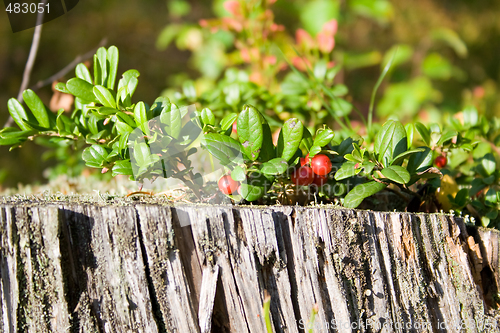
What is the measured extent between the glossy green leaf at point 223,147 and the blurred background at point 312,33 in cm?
201

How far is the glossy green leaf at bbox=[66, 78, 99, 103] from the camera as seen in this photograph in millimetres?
913

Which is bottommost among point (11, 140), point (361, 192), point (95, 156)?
point (361, 192)

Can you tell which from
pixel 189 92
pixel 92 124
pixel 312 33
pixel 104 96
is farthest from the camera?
pixel 312 33

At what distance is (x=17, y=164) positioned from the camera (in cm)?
332

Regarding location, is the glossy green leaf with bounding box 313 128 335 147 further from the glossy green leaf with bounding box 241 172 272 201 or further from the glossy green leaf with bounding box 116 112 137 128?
the glossy green leaf with bounding box 116 112 137 128

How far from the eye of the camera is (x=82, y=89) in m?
0.93

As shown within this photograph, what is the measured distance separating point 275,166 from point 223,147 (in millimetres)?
126

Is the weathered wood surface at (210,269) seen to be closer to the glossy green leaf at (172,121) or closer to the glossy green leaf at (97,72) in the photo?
the glossy green leaf at (172,121)

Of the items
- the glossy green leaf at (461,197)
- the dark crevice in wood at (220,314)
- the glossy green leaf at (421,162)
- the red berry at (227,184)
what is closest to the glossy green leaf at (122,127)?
the red berry at (227,184)

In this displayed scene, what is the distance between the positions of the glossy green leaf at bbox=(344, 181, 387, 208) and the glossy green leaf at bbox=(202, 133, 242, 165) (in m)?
0.29

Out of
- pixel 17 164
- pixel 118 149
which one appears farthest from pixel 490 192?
pixel 17 164

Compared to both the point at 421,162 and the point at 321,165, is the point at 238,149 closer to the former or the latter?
the point at 321,165

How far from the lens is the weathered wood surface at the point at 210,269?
781mm

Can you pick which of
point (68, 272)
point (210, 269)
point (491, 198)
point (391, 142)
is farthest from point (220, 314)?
point (491, 198)
